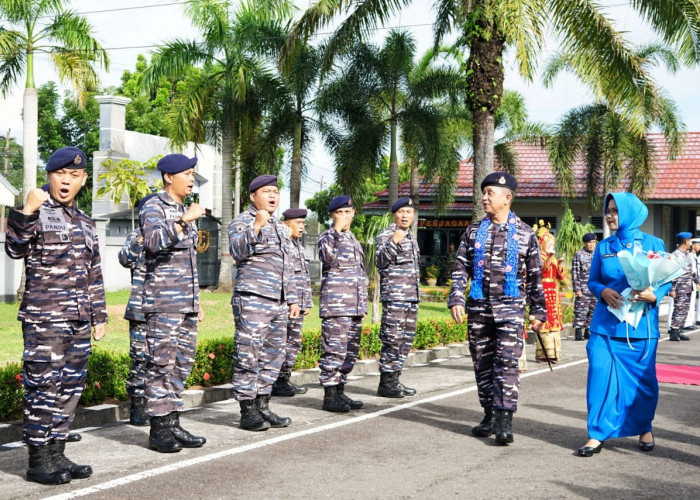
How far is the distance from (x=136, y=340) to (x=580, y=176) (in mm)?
29476

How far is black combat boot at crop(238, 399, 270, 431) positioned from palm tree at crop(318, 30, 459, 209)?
785 inches

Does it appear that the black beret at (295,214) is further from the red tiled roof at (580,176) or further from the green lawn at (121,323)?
the red tiled roof at (580,176)

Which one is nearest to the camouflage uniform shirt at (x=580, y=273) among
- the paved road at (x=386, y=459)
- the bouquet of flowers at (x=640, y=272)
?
the paved road at (x=386, y=459)

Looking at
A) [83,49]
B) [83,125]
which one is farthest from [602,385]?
[83,125]

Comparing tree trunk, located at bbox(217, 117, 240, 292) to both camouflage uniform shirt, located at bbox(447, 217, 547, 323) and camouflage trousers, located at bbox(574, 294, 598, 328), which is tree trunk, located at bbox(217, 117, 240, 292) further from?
camouflage uniform shirt, located at bbox(447, 217, 547, 323)

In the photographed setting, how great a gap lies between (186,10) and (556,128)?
1330 centimetres

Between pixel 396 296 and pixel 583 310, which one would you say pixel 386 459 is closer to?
pixel 396 296

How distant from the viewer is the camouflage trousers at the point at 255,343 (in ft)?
23.8

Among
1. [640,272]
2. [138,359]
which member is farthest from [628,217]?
[138,359]

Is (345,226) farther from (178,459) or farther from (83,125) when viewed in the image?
(83,125)

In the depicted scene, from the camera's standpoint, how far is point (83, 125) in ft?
168

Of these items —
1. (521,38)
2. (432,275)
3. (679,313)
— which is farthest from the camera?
(432,275)

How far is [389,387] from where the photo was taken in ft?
30.3

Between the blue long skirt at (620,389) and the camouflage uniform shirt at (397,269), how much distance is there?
8.93 feet
